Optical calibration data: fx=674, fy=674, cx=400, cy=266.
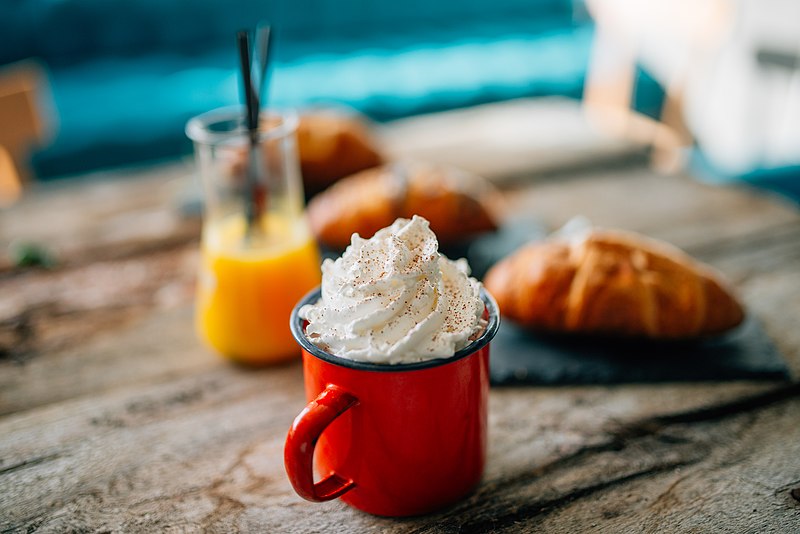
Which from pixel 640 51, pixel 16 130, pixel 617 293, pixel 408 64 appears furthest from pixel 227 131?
pixel 640 51

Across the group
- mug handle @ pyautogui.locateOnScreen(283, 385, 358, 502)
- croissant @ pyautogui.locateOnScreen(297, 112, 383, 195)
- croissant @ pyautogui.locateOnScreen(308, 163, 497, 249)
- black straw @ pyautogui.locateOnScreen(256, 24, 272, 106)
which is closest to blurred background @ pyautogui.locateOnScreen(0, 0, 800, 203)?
croissant @ pyautogui.locateOnScreen(297, 112, 383, 195)

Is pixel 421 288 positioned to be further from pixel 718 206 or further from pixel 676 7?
pixel 676 7

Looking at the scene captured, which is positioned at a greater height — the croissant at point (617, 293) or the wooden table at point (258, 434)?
the croissant at point (617, 293)

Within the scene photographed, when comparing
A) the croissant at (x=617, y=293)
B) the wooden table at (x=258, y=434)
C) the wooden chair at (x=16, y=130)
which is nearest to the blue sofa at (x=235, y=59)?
the wooden chair at (x=16, y=130)

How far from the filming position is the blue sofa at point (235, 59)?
2.98 m

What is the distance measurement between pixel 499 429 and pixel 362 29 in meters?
3.35

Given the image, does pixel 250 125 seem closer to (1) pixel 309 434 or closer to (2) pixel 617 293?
(1) pixel 309 434

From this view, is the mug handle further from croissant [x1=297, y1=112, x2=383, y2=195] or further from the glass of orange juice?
croissant [x1=297, y1=112, x2=383, y2=195]

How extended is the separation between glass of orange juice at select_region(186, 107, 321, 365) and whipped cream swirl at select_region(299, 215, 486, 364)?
24cm

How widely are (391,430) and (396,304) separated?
0.38 feet

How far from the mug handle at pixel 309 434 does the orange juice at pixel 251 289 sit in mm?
306

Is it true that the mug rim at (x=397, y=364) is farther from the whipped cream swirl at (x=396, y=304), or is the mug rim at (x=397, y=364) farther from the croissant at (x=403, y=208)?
the croissant at (x=403, y=208)

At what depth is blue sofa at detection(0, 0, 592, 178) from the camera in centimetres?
298

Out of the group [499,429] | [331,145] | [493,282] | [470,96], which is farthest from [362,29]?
[499,429]
